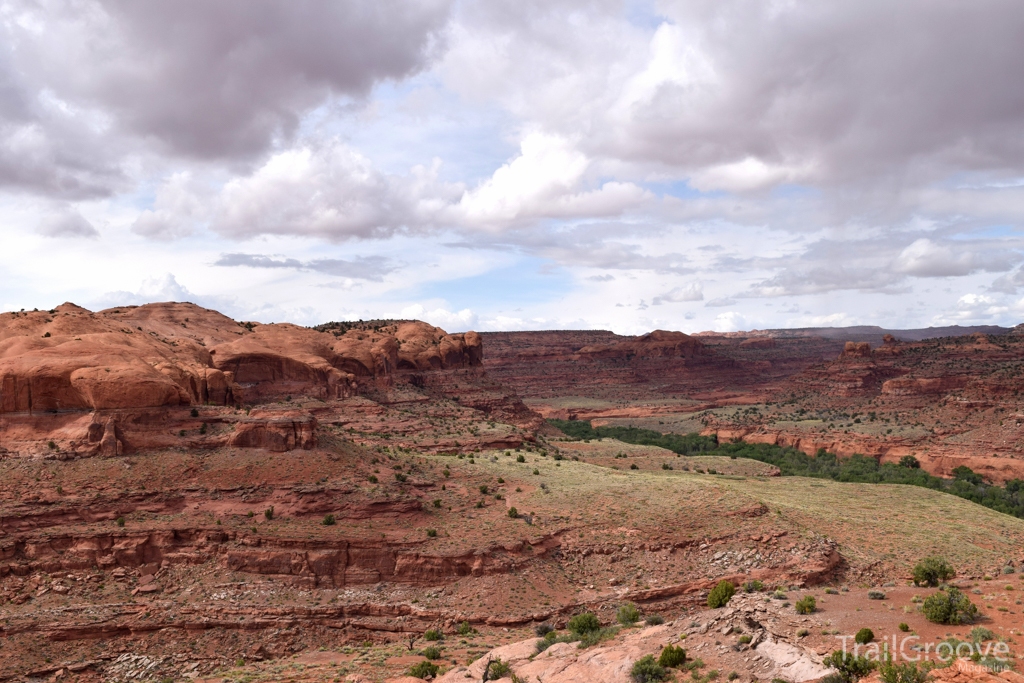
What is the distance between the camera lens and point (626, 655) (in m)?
25.1

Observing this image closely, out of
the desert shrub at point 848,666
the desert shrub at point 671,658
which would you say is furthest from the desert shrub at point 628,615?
the desert shrub at point 848,666

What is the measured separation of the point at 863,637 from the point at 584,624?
40.5ft

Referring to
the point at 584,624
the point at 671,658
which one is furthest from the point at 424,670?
the point at 671,658

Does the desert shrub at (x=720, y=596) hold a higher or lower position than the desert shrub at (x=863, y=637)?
lower

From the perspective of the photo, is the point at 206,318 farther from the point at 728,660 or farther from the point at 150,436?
the point at 728,660

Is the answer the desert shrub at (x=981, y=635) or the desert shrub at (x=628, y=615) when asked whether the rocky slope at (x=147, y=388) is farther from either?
the desert shrub at (x=981, y=635)

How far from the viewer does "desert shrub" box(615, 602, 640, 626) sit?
107 feet

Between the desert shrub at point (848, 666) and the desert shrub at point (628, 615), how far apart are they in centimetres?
1279

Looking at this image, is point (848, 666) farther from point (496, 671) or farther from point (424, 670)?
point (424, 670)

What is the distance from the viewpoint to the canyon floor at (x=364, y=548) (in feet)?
94.6

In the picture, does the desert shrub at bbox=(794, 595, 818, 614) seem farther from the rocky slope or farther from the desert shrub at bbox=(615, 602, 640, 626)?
the rocky slope

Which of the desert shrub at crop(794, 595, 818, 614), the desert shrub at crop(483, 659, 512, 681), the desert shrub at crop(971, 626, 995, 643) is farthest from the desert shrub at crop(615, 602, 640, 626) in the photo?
the desert shrub at crop(971, 626, 995, 643)

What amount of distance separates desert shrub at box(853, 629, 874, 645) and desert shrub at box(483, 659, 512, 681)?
11.3 meters

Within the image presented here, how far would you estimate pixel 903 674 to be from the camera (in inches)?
701
